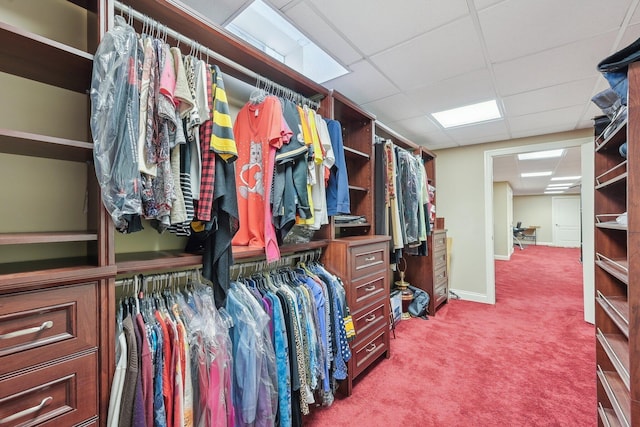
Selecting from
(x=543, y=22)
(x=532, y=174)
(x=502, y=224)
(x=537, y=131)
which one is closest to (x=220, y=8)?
(x=543, y=22)

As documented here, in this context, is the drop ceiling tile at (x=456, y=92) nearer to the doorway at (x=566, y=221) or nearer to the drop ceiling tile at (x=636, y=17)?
the drop ceiling tile at (x=636, y=17)

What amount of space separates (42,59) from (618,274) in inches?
87.9

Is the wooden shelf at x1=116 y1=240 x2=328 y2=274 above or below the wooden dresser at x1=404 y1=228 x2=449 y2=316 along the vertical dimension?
above

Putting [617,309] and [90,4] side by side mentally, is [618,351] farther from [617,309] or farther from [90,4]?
[90,4]

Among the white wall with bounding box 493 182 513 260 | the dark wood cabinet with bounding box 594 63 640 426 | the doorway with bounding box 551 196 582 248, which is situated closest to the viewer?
the dark wood cabinet with bounding box 594 63 640 426

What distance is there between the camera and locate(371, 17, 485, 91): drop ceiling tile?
1688 mm

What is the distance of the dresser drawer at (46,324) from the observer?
0.79 metres

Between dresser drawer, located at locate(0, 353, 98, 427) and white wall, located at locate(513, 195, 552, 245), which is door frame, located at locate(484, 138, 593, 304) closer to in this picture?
dresser drawer, located at locate(0, 353, 98, 427)

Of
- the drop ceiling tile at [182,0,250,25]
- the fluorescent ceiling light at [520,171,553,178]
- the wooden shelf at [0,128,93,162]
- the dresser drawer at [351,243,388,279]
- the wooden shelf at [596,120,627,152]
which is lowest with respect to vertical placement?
the dresser drawer at [351,243,388,279]

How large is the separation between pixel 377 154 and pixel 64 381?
231cm

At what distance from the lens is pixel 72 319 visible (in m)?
0.89

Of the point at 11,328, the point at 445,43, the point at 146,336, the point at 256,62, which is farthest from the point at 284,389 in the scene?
the point at 445,43

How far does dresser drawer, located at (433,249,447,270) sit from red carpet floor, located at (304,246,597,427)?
58cm

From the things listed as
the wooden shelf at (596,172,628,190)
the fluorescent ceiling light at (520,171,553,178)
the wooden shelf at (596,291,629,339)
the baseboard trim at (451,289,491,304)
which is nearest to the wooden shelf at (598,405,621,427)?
the wooden shelf at (596,291,629,339)
